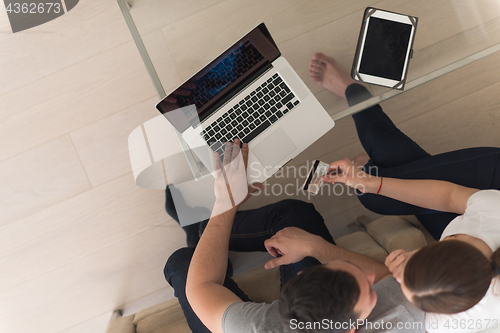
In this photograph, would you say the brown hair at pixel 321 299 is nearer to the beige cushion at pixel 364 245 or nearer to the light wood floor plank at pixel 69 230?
the beige cushion at pixel 364 245

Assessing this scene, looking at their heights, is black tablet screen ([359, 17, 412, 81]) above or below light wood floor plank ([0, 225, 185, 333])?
above

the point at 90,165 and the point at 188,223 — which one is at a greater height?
the point at 90,165

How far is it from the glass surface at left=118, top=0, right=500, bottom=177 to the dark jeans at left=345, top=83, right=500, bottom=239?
0.22 meters

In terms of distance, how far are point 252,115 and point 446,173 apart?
76 cm

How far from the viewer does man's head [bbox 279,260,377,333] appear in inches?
28.0

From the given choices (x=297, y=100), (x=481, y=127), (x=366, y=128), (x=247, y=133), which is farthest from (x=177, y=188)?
(x=481, y=127)

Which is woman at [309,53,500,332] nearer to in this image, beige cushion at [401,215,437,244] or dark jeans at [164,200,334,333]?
beige cushion at [401,215,437,244]

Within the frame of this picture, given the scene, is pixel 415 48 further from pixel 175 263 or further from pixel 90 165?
pixel 90 165

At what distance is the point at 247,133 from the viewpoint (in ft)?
3.31

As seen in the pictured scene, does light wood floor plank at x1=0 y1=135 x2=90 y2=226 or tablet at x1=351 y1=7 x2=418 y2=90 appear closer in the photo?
tablet at x1=351 y1=7 x2=418 y2=90

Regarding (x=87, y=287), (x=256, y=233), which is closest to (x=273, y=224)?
(x=256, y=233)

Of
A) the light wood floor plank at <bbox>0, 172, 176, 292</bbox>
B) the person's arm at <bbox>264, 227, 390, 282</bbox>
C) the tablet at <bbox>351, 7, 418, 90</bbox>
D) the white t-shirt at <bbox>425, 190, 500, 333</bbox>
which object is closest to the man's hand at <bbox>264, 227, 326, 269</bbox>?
the person's arm at <bbox>264, 227, 390, 282</bbox>

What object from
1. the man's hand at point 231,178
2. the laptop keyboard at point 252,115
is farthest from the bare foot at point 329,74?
the man's hand at point 231,178

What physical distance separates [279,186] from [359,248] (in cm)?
50
